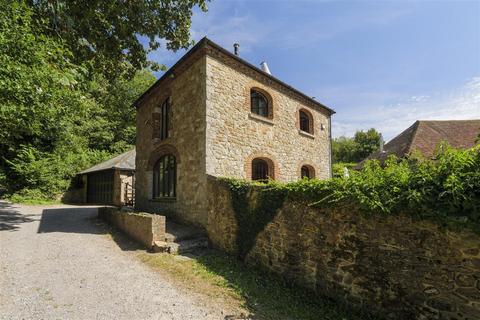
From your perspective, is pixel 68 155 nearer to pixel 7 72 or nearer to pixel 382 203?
pixel 7 72

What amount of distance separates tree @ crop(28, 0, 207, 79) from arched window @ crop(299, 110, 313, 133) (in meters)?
6.48

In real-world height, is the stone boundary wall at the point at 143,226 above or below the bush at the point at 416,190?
below

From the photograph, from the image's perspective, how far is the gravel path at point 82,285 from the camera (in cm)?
384

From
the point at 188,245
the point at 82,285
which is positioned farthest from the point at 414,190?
the point at 82,285

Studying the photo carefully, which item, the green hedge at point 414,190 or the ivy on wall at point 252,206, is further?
the ivy on wall at point 252,206

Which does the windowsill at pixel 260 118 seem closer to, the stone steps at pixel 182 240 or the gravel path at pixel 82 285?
the stone steps at pixel 182 240

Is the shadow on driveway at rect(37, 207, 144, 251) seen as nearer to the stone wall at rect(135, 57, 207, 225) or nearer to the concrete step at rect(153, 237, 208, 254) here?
the concrete step at rect(153, 237, 208, 254)

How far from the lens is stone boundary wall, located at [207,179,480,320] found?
10.2ft

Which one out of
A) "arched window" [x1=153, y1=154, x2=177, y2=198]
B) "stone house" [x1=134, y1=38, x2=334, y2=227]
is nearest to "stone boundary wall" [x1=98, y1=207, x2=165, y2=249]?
"stone house" [x1=134, y1=38, x2=334, y2=227]

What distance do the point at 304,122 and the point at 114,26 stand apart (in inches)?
361

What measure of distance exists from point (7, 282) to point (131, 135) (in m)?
25.1

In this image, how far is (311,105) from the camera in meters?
12.8

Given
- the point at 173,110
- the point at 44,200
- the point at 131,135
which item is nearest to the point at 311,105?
the point at 173,110

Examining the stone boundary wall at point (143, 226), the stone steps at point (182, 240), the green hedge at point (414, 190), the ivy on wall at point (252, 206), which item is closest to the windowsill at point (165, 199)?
the stone steps at point (182, 240)
